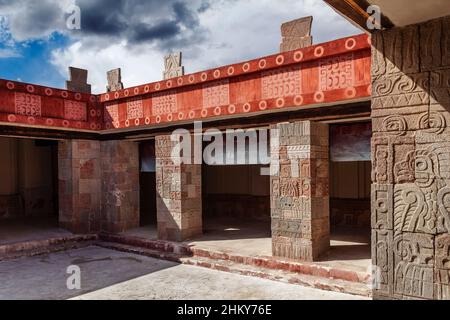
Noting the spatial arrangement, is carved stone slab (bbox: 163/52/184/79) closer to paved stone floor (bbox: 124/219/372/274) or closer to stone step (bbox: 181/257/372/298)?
paved stone floor (bbox: 124/219/372/274)

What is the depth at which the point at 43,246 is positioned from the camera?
666cm

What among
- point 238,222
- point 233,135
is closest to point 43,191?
point 238,222

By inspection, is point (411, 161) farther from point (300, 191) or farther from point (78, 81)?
point (78, 81)

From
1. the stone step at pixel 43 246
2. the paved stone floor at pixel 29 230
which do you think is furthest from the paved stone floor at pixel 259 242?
the paved stone floor at pixel 29 230

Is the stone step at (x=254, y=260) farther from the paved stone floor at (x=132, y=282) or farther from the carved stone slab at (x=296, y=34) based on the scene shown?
the carved stone slab at (x=296, y=34)

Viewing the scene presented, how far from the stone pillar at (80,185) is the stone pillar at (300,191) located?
431 centimetres

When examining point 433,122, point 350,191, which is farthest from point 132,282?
point 350,191

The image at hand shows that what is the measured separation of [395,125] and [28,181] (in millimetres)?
9884

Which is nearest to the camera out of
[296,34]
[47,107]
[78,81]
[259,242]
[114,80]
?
[296,34]

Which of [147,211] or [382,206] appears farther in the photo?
[147,211]
